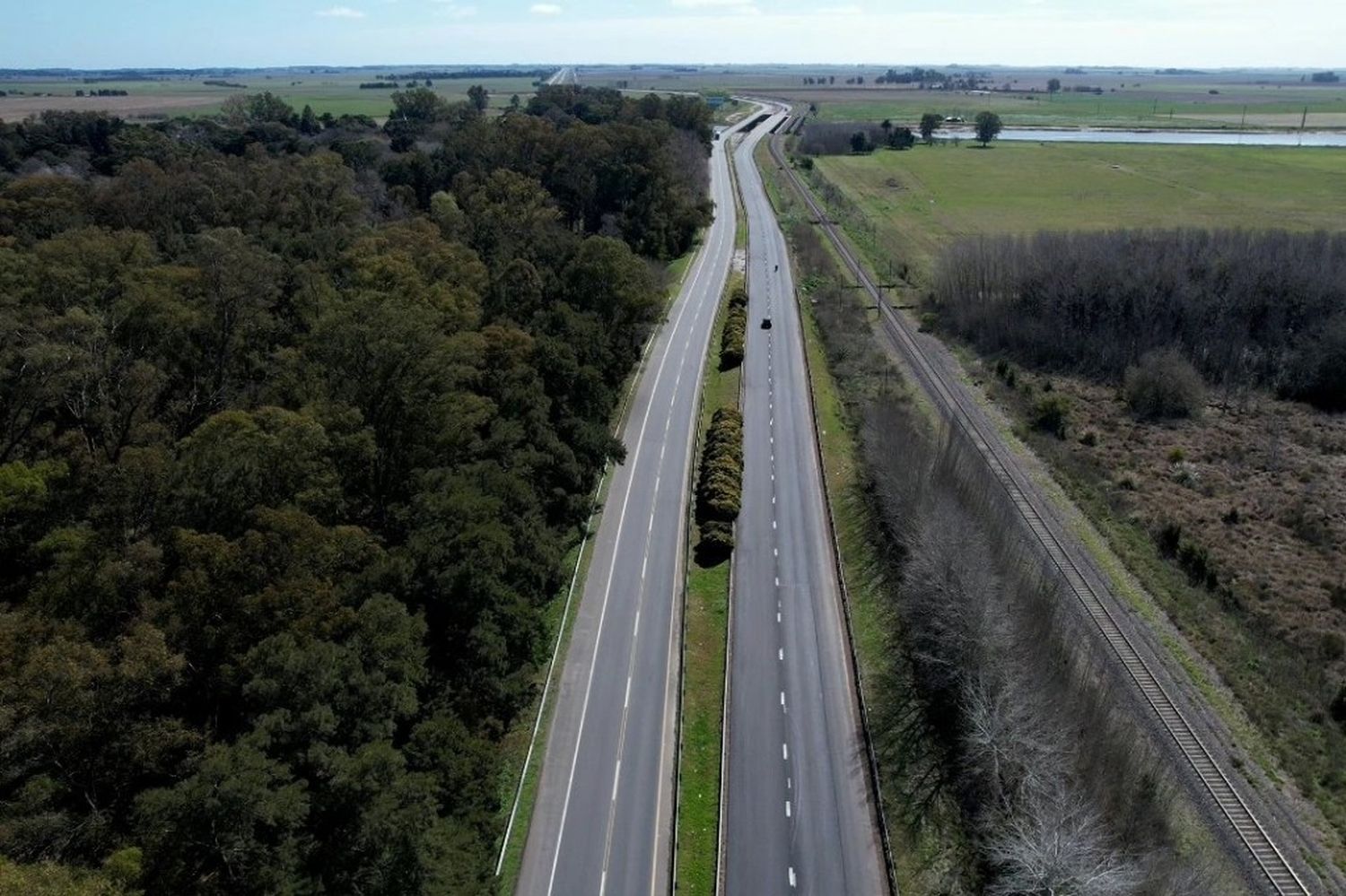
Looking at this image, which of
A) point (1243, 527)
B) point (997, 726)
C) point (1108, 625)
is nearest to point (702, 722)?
point (997, 726)

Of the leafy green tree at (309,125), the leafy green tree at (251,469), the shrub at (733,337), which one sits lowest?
the shrub at (733,337)

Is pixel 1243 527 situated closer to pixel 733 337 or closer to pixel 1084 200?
pixel 733 337

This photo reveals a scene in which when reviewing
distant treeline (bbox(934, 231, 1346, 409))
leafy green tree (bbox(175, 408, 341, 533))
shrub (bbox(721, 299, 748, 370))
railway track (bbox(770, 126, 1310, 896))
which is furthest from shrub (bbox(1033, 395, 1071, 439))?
leafy green tree (bbox(175, 408, 341, 533))

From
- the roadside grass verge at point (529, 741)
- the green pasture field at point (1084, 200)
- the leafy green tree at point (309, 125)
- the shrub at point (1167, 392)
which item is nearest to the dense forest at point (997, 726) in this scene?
the roadside grass verge at point (529, 741)

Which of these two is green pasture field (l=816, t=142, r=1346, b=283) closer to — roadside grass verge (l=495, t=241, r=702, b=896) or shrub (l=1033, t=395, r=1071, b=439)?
shrub (l=1033, t=395, r=1071, b=439)

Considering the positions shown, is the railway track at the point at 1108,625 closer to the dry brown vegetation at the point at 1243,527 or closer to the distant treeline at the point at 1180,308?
the dry brown vegetation at the point at 1243,527

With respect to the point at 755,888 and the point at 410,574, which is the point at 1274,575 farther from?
the point at 410,574
